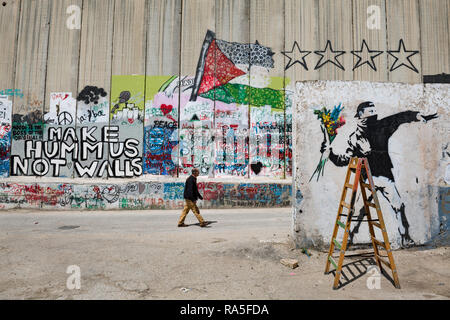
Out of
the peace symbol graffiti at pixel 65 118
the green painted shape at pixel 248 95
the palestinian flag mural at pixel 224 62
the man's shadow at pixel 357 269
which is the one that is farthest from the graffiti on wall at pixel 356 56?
the man's shadow at pixel 357 269

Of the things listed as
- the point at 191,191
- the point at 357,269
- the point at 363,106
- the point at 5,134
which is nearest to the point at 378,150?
the point at 363,106

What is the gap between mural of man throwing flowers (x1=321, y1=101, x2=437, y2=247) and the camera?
5.43m

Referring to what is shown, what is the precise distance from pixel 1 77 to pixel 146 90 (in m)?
7.10

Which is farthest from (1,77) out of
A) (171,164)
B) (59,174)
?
(171,164)

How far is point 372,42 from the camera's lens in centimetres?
1409

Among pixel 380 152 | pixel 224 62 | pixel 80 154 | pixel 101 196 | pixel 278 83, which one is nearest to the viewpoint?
pixel 380 152

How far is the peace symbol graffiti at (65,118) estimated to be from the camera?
13.3 m

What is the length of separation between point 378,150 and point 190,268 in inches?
162

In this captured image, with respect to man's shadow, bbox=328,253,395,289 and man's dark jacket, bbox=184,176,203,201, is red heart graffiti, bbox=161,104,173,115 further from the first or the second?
man's shadow, bbox=328,253,395,289

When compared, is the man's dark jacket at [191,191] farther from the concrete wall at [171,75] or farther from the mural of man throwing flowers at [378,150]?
the concrete wall at [171,75]

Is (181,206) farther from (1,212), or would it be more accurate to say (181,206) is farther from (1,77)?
(1,77)

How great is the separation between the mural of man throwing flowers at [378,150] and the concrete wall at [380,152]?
0.06 feet

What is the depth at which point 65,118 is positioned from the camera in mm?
13352

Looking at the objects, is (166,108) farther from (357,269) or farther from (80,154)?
(357,269)
